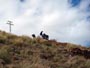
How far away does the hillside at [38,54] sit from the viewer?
2316cm

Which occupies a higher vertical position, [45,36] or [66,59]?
[45,36]

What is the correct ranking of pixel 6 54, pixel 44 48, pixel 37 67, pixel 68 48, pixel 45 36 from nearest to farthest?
pixel 37 67 < pixel 6 54 < pixel 44 48 < pixel 68 48 < pixel 45 36

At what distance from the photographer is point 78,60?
26.3m

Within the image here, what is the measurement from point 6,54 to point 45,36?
41.6 feet

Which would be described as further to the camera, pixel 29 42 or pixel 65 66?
pixel 29 42

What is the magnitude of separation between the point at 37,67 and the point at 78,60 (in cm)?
535

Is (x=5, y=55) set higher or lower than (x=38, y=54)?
lower

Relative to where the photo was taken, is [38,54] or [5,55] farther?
[38,54]

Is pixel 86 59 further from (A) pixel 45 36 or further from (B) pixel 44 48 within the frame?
(A) pixel 45 36

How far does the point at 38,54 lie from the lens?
26.1m

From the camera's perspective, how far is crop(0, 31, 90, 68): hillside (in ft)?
76.0

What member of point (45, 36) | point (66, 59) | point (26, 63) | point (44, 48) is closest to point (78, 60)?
point (66, 59)

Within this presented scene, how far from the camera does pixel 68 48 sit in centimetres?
3047

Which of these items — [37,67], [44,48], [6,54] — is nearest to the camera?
[37,67]
